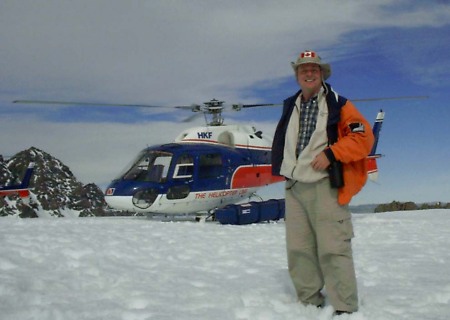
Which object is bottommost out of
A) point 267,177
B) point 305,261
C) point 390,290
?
point 390,290

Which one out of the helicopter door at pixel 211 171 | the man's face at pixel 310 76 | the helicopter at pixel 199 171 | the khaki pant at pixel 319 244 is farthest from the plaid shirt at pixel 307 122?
the helicopter door at pixel 211 171

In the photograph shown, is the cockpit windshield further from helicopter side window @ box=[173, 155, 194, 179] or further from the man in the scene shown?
the man

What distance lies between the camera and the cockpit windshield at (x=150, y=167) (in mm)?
12703

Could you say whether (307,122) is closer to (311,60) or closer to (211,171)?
(311,60)

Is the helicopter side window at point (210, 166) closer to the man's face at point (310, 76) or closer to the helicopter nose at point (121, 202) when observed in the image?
the helicopter nose at point (121, 202)

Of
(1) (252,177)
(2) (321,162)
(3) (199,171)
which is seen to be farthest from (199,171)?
(2) (321,162)

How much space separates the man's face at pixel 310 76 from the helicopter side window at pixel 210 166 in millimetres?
9150

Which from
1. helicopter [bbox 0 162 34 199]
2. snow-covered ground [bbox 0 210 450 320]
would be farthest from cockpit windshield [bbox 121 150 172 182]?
helicopter [bbox 0 162 34 199]

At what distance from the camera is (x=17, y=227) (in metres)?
9.42

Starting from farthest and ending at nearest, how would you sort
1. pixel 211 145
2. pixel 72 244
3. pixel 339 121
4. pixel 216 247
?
pixel 211 145, pixel 216 247, pixel 72 244, pixel 339 121

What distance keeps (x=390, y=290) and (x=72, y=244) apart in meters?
4.41

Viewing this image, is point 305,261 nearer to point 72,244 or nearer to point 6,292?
point 6,292

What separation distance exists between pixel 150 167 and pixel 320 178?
9.15 m

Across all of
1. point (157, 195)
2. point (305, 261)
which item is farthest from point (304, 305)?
point (157, 195)
